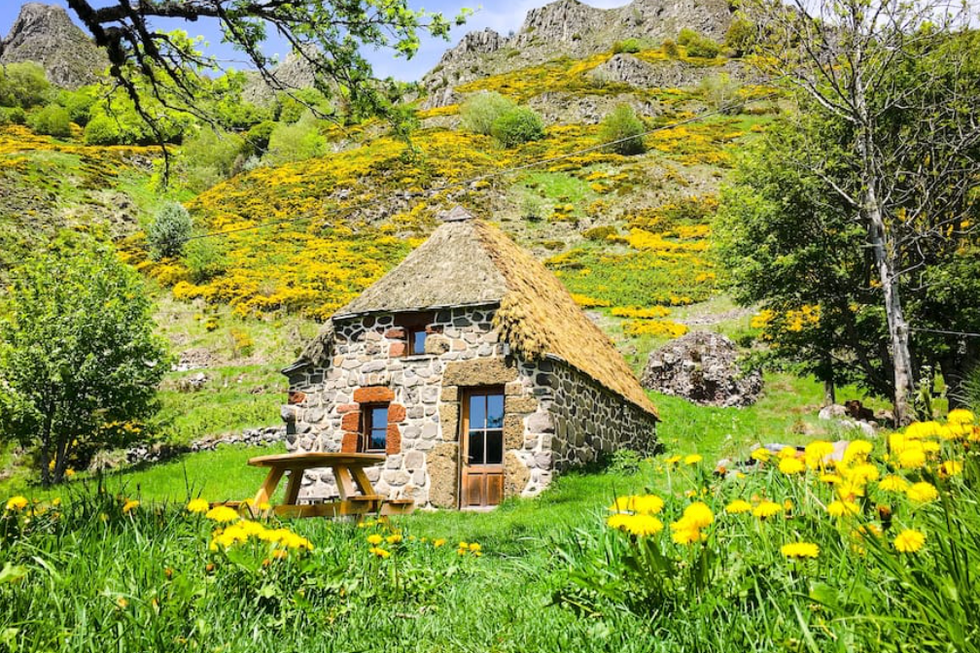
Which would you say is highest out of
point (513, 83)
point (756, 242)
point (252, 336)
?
point (513, 83)

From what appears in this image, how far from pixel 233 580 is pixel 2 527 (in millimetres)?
1176

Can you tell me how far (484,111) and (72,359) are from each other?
51.7 metres

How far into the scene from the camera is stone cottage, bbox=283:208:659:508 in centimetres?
1148

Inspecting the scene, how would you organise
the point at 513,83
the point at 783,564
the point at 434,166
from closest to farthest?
the point at 783,564
the point at 434,166
the point at 513,83

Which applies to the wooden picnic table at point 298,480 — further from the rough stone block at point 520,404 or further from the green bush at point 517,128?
the green bush at point 517,128

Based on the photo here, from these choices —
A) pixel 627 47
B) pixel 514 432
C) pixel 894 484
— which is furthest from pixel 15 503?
pixel 627 47

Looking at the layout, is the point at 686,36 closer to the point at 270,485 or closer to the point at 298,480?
the point at 298,480

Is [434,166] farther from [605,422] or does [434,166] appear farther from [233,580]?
[233,580]

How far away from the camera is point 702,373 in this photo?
2144 cm

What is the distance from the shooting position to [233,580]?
315 centimetres

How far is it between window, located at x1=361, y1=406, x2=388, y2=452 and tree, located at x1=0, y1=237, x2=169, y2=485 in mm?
8621

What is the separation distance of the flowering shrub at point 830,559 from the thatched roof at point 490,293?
332 inches

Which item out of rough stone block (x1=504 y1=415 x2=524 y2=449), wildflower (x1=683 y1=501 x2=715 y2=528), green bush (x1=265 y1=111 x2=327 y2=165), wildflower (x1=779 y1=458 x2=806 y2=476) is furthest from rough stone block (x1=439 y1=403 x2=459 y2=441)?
green bush (x1=265 y1=111 x2=327 y2=165)

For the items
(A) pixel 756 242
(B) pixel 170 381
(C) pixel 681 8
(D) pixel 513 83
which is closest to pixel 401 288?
(A) pixel 756 242
